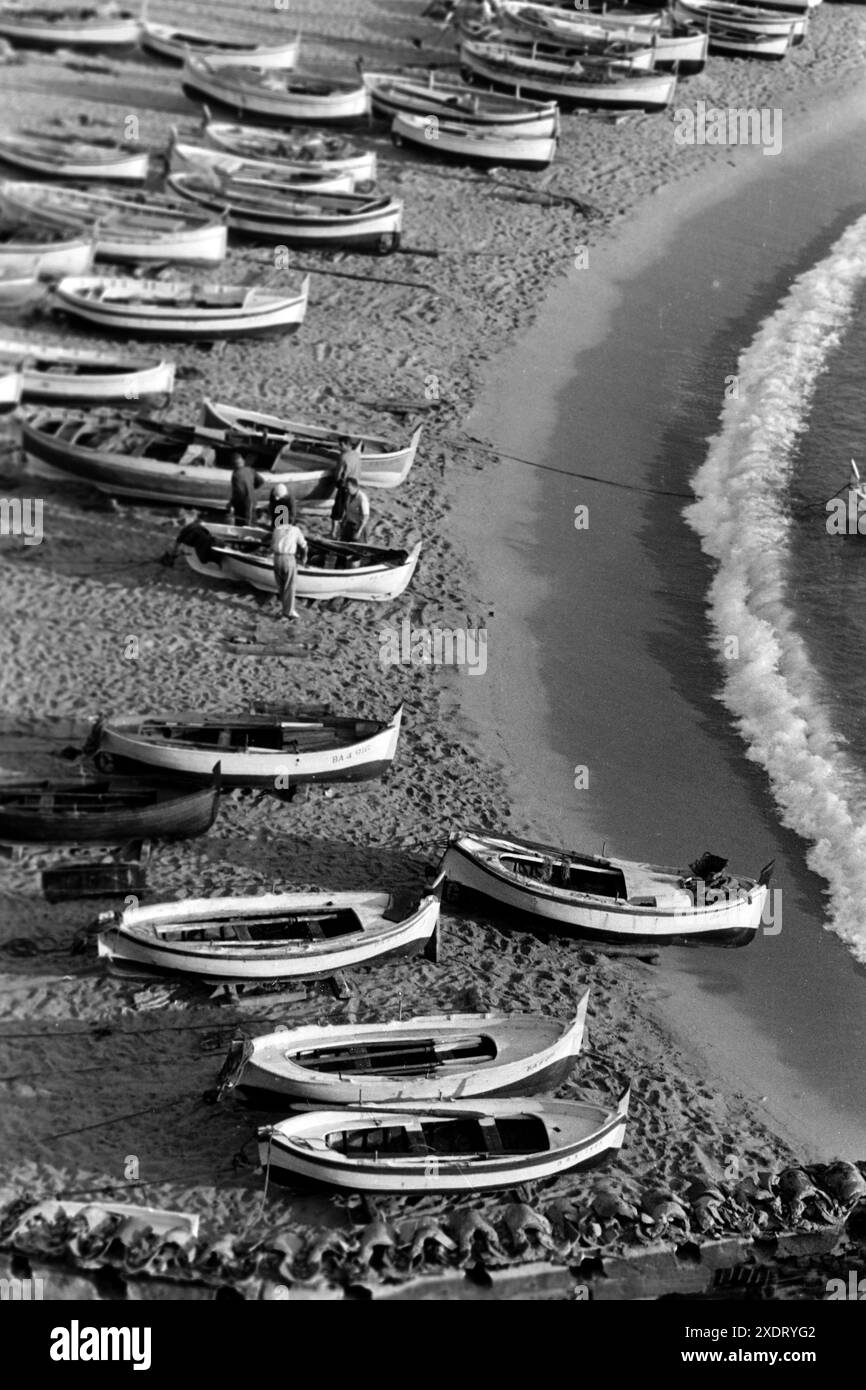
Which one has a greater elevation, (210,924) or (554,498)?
A: (554,498)

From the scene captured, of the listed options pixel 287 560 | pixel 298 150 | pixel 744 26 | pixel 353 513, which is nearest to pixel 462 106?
pixel 298 150

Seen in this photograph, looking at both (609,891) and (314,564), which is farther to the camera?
(314,564)

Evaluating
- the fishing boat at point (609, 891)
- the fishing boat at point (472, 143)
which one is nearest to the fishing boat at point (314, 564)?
the fishing boat at point (609, 891)

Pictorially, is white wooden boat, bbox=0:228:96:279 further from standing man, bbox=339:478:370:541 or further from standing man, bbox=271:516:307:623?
standing man, bbox=271:516:307:623

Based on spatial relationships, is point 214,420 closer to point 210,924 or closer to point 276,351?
point 276,351

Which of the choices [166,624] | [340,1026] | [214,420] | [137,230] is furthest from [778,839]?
[137,230]

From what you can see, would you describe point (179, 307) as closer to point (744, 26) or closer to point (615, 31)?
point (615, 31)

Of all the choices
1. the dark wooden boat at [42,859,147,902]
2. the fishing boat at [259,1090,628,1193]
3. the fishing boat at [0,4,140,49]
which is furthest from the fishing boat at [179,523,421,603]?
the fishing boat at [0,4,140,49]
